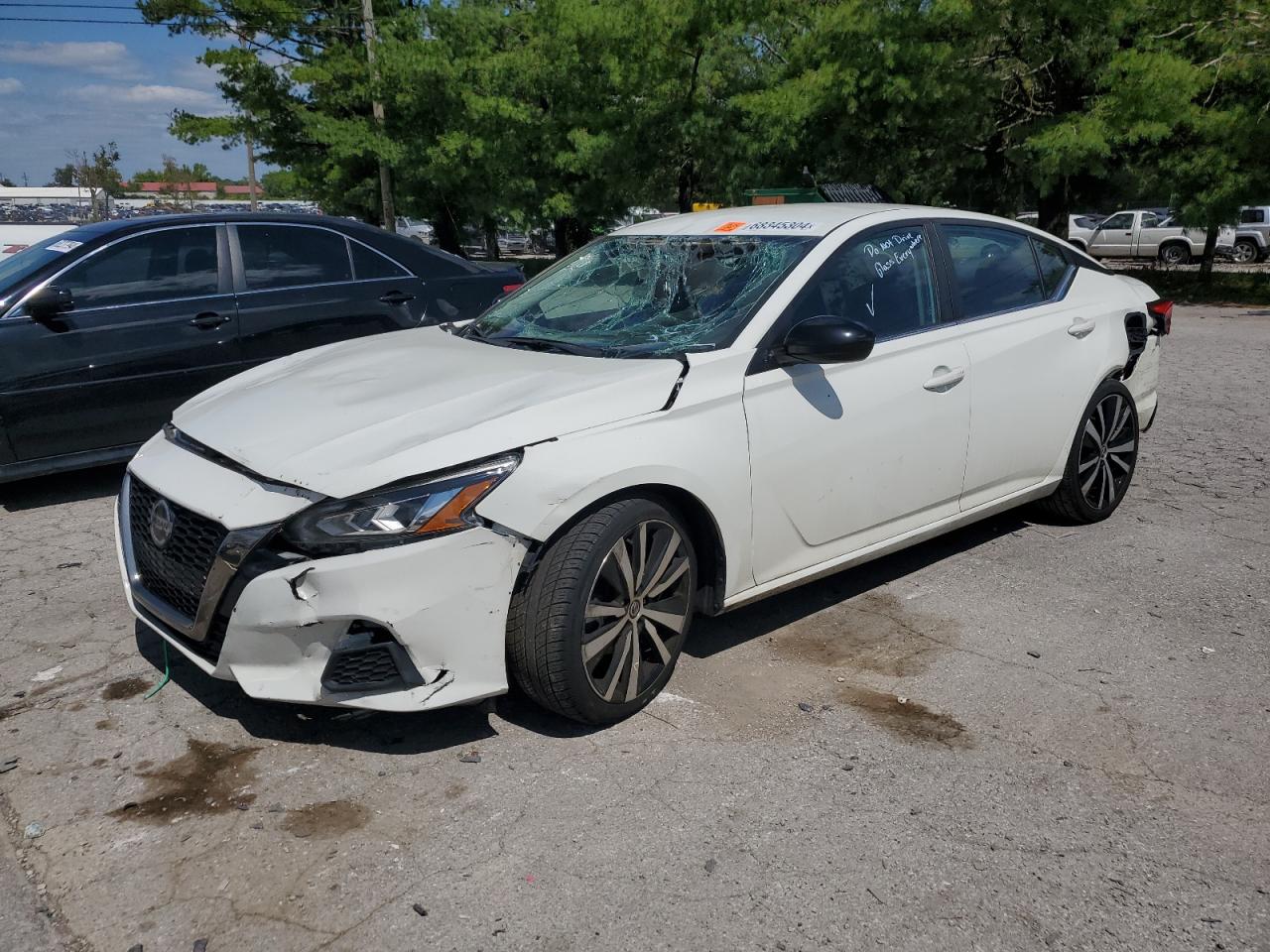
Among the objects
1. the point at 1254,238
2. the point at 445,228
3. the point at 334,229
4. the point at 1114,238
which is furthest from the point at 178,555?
the point at 1254,238

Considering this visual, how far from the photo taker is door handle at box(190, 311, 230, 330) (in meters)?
6.29

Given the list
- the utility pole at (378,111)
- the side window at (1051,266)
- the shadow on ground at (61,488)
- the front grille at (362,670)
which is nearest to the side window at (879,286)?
the side window at (1051,266)

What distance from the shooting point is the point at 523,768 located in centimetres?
327

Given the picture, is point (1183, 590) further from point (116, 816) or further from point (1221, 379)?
point (1221, 379)

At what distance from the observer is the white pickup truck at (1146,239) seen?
1195 inches

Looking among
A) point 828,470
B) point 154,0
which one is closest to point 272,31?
point 154,0

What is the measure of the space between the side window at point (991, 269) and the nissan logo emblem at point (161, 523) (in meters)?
3.24

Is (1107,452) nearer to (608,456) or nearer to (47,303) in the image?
(608,456)

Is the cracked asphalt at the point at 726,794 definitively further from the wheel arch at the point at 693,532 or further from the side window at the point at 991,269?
the side window at the point at 991,269

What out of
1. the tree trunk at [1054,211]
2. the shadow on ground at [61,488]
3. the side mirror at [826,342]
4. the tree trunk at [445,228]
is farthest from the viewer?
the tree trunk at [445,228]

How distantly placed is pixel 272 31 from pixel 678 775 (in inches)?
1047

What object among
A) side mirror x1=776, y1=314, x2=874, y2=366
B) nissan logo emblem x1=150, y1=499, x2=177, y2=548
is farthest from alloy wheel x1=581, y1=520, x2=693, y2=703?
nissan logo emblem x1=150, y1=499, x2=177, y2=548

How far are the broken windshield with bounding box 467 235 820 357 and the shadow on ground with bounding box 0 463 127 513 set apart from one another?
322 centimetres

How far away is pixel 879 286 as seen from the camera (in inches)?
171
